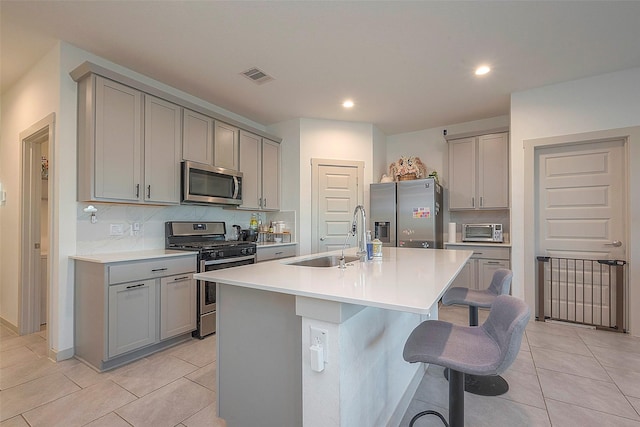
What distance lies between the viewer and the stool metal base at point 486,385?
80.8 inches

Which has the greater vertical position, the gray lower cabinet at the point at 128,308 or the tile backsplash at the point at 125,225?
the tile backsplash at the point at 125,225

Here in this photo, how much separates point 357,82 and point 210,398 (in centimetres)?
329

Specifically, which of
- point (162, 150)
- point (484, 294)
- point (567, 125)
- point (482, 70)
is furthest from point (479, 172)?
point (162, 150)

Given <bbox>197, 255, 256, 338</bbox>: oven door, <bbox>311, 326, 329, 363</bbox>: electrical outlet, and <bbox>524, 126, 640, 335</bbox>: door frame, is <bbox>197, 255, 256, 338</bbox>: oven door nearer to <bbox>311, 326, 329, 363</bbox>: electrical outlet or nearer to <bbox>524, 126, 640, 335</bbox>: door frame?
<bbox>311, 326, 329, 363</bbox>: electrical outlet

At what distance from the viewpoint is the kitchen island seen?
122cm

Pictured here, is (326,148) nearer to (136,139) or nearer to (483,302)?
(136,139)

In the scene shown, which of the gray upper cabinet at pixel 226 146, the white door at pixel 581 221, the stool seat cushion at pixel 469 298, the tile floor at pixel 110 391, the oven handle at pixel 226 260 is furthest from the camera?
the gray upper cabinet at pixel 226 146

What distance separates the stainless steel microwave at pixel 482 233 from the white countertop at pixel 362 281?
259 cm

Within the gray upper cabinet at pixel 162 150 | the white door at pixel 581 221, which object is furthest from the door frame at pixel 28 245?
the white door at pixel 581 221

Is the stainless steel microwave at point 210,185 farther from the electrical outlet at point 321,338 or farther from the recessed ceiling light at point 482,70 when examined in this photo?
the recessed ceiling light at point 482,70

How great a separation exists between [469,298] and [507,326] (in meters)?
0.92

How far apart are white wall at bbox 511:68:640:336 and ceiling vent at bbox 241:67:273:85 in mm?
3001

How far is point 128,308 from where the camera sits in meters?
2.44

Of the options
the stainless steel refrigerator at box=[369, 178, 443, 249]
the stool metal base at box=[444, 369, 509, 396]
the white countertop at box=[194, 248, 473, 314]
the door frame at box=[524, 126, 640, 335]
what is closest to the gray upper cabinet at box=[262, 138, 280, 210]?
the stainless steel refrigerator at box=[369, 178, 443, 249]
